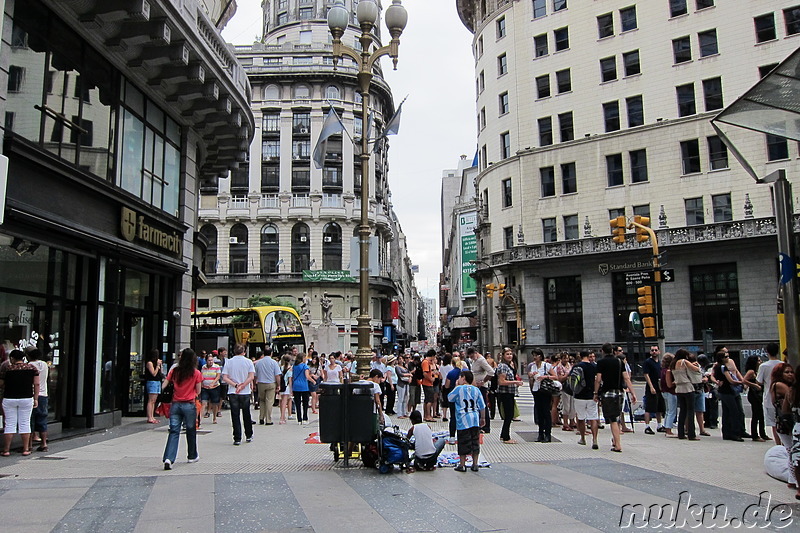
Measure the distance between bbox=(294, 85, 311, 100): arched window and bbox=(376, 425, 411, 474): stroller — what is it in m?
63.5

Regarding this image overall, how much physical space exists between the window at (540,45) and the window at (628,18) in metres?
5.36

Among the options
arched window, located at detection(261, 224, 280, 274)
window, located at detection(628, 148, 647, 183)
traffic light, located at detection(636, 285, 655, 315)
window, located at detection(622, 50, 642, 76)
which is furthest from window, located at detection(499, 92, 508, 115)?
traffic light, located at detection(636, 285, 655, 315)

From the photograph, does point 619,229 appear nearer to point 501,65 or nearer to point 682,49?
point 682,49

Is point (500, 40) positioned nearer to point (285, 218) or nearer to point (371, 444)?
point (285, 218)

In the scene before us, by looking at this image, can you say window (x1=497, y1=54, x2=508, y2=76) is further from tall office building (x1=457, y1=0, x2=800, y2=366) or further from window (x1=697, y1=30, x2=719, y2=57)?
window (x1=697, y1=30, x2=719, y2=57)

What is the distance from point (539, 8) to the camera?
4525 cm

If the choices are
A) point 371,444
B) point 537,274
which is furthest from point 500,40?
point 371,444

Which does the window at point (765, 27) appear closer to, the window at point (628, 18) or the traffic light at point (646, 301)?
the window at point (628, 18)

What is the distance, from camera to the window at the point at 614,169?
1617 inches

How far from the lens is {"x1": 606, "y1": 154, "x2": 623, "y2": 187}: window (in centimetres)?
4106

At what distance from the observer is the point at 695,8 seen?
38.7 meters

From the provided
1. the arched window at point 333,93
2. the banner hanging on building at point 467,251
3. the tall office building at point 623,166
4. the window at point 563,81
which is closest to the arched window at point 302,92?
the arched window at point 333,93

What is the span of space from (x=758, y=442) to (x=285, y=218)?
57677 millimetres

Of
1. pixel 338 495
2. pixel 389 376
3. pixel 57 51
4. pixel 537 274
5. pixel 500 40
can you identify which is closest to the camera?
pixel 338 495
